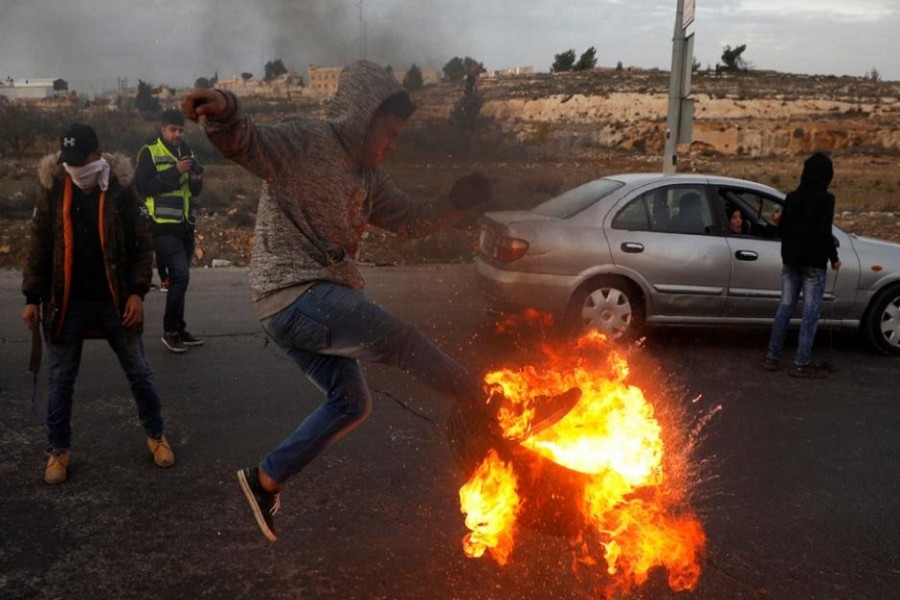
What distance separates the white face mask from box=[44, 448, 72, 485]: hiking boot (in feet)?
4.78

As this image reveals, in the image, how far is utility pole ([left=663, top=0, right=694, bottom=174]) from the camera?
11234 millimetres

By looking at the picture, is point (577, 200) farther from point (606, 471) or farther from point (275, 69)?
point (606, 471)

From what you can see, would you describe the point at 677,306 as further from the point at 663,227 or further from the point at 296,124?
the point at 296,124

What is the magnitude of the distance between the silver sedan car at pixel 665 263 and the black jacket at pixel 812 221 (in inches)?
32.3

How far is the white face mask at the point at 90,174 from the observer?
13.8 ft

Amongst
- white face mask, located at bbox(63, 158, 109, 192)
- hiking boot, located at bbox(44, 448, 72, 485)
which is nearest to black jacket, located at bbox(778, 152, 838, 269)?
white face mask, located at bbox(63, 158, 109, 192)

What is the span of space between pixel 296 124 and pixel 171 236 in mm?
4028

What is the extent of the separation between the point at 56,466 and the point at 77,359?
590 millimetres

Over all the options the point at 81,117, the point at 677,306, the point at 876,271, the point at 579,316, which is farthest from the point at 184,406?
the point at 81,117

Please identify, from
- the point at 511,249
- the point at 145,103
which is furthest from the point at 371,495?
the point at 145,103

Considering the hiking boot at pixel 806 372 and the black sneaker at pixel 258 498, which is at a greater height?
the black sneaker at pixel 258 498

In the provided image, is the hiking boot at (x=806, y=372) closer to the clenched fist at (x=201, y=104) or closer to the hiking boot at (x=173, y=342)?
the hiking boot at (x=173, y=342)

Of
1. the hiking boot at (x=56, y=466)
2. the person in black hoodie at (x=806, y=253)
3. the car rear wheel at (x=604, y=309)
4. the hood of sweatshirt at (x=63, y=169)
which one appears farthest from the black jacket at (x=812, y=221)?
the hiking boot at (x=56, y=466)

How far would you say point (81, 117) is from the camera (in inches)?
1223
